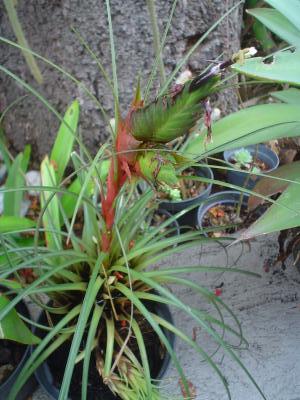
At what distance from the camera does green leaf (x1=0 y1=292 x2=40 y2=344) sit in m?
0.69

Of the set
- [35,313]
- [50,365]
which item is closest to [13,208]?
[35,313]

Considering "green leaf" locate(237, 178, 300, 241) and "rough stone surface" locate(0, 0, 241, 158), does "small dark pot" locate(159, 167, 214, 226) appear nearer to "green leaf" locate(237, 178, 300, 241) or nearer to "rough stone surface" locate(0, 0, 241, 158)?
"rough stone surface" locate(0, 0, 241, 158)

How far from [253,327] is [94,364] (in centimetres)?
42

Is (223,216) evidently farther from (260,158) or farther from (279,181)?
(279,181)

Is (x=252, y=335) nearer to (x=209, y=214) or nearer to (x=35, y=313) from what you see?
(x=209, y=214)

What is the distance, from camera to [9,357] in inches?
35.3

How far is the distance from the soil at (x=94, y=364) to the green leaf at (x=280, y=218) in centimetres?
33

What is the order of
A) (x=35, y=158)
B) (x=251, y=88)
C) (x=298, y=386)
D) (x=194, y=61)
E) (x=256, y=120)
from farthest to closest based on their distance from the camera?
(x=251, y=88) → (x=35, y=158) → (x=194, y=61) → (x=298, y=386) → (x=256, y=120)

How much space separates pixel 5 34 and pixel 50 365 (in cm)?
99

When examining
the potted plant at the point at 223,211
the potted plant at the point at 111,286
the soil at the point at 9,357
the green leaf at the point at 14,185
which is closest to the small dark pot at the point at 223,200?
the potted plant at the point at 223,211

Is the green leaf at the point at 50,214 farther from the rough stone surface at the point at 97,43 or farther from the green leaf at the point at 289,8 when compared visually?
the green leaf at the point at 289,8

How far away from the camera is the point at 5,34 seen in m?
1.29

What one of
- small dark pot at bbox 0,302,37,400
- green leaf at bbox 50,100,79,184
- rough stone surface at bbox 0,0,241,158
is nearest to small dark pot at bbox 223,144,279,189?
rough stone surface at bbox 0,0,241,158

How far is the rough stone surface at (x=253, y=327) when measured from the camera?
3.11ft
